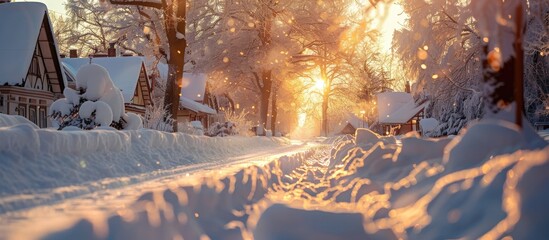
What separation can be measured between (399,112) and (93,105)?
51999 mm

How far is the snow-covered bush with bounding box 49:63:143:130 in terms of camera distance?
18.3 m

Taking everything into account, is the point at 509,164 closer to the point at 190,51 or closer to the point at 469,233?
the point at 469,233

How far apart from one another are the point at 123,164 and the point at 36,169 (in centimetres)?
289

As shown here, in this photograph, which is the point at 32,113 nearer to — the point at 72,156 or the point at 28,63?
the point at 28,63

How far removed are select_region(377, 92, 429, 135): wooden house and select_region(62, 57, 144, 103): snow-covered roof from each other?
107 ft

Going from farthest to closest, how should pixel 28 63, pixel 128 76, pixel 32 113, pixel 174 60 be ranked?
pixel 128 76 → pixel 32 113 → pixel 28 63 → pixel 174 60

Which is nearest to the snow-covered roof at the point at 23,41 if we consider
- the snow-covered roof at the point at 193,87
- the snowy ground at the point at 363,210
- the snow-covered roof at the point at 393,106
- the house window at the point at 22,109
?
the house window at the point at 22,109

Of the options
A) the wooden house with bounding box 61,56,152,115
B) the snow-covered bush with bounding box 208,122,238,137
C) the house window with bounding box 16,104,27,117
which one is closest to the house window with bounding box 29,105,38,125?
the house window with bounding box 16,104,27,117

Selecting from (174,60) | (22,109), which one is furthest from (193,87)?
(174,60)

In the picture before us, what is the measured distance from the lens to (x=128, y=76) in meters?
36.7

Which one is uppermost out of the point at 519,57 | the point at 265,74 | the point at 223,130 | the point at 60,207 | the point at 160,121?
the point at 265,74

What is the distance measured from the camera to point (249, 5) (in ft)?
102

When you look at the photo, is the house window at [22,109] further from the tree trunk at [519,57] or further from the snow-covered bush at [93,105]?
the tree trunk at [519,57]

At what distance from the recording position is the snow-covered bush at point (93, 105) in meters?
18.3
